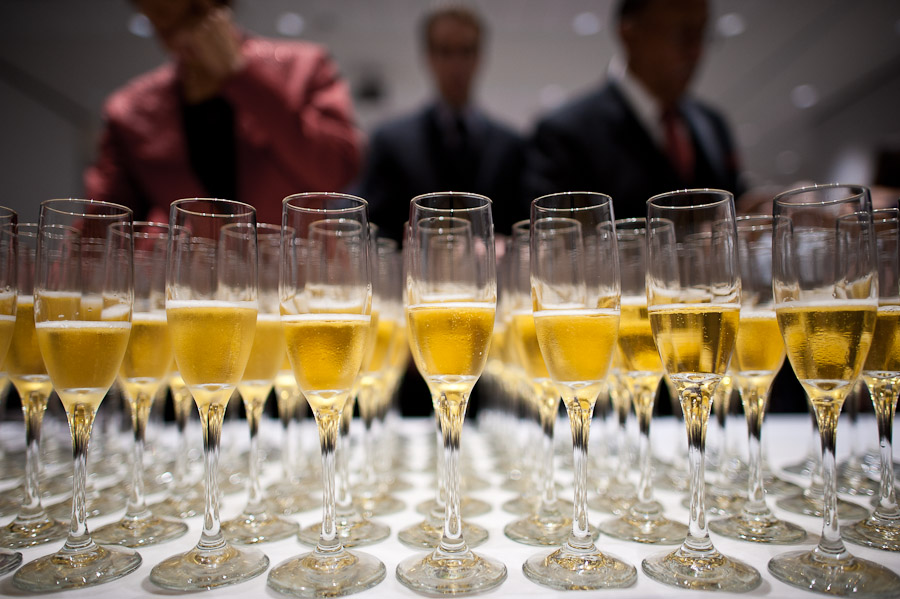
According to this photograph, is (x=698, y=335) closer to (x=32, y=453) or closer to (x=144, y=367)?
(x=144, y=367)

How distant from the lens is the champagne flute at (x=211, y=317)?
92 centimetres

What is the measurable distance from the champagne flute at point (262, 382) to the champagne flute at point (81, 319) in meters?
0.22

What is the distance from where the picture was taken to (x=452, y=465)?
915 millimetres

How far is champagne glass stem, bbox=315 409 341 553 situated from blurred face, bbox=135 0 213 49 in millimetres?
2182

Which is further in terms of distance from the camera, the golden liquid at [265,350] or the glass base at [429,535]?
the golden liquid at [265,350]

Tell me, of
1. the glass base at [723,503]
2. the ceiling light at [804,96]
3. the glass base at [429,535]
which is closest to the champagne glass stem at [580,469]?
the glass base at [429,535]

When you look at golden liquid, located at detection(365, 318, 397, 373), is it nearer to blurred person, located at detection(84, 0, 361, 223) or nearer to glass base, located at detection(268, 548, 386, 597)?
glass base, located at detection(268, 548, 386, 597)

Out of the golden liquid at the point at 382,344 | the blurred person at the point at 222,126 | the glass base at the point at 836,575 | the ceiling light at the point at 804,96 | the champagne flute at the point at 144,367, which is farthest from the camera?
the ceiling light at the point at 804,96

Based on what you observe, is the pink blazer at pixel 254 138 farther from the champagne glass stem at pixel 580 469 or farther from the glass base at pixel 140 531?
the champagne glass stem at pixel 580 469

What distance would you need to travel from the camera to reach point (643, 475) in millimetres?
1158

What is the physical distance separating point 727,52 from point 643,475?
8.04 m

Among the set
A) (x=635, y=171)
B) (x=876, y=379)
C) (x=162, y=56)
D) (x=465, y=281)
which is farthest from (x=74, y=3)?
(x=876, y=379)

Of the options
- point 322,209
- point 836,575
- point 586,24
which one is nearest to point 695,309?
point 836,575

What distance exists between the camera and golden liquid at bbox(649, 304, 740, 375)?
90 cm
